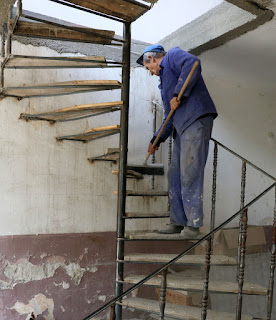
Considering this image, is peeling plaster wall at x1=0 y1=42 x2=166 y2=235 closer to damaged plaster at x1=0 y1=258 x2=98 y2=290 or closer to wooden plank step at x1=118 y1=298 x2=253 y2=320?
damaged plaster at x1=0 y1=258 x2=98 y2=290

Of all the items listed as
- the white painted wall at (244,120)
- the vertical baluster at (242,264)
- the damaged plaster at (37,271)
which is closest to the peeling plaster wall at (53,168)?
the damaged plaster at (37,271)

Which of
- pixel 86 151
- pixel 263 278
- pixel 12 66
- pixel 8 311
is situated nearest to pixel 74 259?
pixel 8 311

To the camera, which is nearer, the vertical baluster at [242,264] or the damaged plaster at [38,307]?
the vertical baluster at [242,264]

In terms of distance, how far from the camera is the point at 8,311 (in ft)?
10.6

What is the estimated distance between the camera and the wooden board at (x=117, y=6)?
2.60m

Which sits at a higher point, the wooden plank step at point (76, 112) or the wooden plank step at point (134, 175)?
the wooden plank step at point (76, 112)

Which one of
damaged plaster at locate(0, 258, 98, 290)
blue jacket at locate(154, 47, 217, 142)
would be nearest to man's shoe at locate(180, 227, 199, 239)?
blue jacket at locate(154, 47, 217, 142)

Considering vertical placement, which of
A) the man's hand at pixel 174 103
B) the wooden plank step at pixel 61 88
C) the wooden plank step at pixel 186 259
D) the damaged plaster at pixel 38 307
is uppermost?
the wooden plank step at pixel 61 88

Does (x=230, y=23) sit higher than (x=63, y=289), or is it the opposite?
(x=230, y=23)

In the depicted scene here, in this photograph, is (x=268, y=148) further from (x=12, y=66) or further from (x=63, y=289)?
(x=12, y=66)

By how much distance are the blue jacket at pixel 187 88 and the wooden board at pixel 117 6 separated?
43cm

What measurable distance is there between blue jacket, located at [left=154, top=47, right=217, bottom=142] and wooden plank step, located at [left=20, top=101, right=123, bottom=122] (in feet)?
1.49

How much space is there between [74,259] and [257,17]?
274 centimetres

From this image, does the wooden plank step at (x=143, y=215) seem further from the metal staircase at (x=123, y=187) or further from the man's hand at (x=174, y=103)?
the man's hand at (x=174, y=103)
